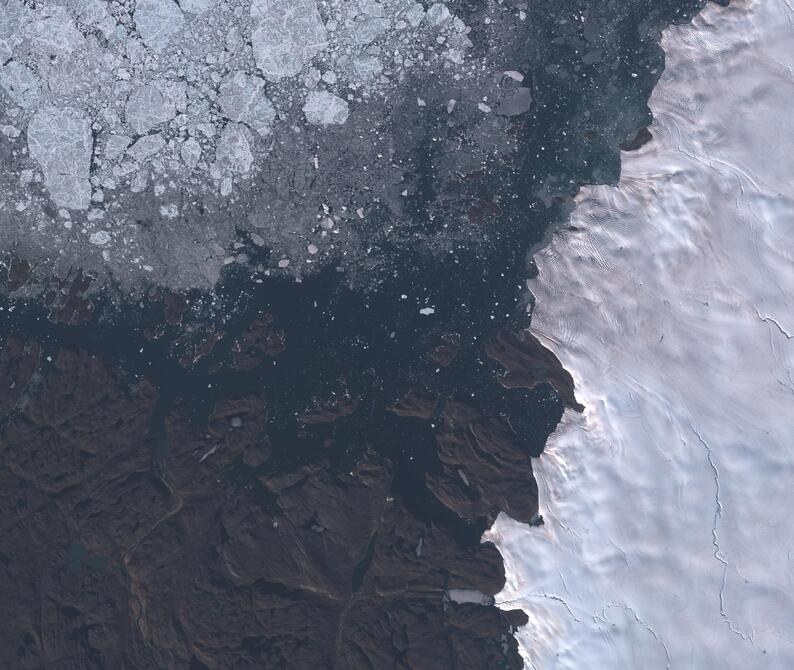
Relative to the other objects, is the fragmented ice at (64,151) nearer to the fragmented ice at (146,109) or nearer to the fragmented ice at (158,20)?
the fragmented ice at (146,109)

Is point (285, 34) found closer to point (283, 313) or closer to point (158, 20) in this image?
point (158, 20)

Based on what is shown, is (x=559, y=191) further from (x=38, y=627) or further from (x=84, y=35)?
(x=38, y=627)

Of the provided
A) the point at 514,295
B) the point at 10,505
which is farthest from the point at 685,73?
the point at 10,505

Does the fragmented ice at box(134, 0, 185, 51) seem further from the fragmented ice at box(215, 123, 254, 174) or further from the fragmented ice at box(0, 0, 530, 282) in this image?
the fragmented ice at box(215, 123, 254, 174)

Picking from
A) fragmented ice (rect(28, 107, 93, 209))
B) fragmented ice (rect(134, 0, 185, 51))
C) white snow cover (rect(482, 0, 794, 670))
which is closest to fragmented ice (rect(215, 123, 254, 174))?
fragmented ice (rect(134, 0, 185, 51))

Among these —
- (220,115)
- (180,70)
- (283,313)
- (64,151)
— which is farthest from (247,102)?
(283,313)

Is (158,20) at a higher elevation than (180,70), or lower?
higher
